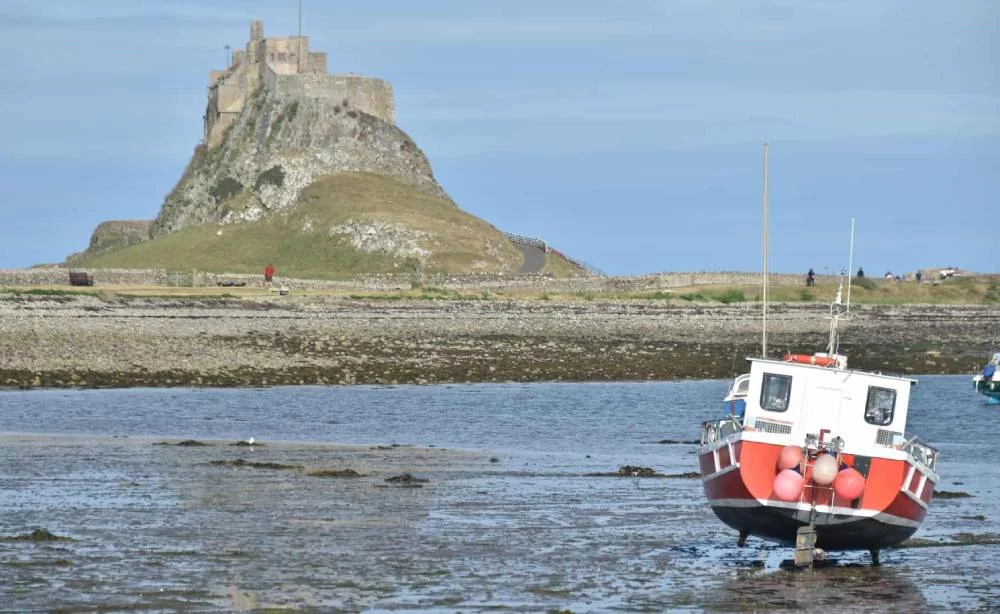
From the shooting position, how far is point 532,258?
120 meters

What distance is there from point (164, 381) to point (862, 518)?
3287 cm

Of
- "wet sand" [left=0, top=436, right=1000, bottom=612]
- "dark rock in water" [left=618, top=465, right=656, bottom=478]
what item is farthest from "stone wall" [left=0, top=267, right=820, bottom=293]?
"wet sand" [left=0, top=436, right=1000, bottom=612]

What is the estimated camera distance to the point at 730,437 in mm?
20281

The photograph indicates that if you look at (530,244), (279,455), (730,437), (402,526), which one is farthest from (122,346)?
(530,244)

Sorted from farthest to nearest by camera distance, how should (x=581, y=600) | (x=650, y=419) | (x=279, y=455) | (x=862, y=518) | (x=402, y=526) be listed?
(x=650, y=419), (x=279, y=455), (x=402, y=526), (x=862, y=518), (x=581, y=600)

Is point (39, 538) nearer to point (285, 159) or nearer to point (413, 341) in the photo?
point (413, 341)

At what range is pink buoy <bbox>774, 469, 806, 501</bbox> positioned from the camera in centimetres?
1944

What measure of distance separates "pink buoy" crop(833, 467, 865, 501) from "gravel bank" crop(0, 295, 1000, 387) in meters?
31.2

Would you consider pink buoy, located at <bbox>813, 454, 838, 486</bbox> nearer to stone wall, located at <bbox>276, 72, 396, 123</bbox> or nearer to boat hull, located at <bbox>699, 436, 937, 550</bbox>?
boat hull, located at <bbox>699, 436, 937, 550</bbox>

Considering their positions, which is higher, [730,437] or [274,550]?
[730,437]

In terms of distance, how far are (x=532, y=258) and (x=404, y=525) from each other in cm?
9779

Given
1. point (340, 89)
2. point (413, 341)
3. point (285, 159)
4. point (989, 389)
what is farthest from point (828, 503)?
point (340, 89)

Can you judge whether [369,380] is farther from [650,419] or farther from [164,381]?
[650,419]

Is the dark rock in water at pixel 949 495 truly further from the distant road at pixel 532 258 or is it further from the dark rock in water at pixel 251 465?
the distant road at pixel 532 258
